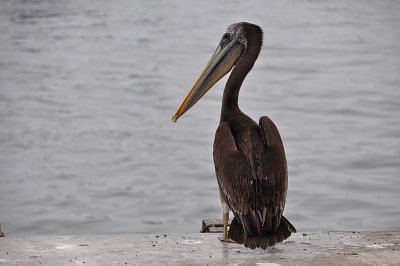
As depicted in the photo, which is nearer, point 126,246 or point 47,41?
point 126,246

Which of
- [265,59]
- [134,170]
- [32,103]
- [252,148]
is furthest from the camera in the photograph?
[265,59]

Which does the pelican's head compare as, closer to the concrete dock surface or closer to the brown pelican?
the brown pelican

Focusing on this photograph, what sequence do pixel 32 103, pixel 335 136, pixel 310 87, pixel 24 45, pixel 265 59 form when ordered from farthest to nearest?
pixel 24 45
pixel 265 59
pixel 310 87
pixel 32 103
pixel 335 136

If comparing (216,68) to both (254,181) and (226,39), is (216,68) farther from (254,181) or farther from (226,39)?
(254,181)

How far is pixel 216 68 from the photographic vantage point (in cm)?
555

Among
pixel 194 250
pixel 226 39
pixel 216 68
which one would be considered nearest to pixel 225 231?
pixel 194 250

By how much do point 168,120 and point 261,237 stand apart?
26.9 ft

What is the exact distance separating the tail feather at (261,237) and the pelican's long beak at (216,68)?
1003 mm

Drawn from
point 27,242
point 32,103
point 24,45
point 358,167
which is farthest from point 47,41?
point 27,242

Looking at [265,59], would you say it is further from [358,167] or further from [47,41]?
[358,167]

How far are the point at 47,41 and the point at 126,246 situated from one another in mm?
15341

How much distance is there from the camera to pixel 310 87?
49.6ft

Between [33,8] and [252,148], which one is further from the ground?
[33,8]

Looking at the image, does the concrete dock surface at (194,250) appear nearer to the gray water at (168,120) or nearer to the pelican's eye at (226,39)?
the pelican's eye at (226,39)
